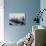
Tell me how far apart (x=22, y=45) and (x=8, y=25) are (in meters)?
1.51

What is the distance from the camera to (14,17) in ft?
16.4

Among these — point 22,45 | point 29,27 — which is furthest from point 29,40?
point 29,27

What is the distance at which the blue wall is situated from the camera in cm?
497

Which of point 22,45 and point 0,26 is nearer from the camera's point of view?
point 22,45

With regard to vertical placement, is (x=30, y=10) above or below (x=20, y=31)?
above

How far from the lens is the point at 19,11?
4992 mm

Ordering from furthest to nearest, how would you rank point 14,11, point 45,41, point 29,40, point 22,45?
point 14,11
point 22,45
point 29,40
point 45,41

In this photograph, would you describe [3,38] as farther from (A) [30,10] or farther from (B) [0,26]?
(A) [30,10]

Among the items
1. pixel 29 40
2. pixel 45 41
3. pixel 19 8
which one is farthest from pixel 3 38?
pixel 45 41

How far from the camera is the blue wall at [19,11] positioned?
4.97 meters

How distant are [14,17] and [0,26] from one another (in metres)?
0.63

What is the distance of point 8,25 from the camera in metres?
5.00

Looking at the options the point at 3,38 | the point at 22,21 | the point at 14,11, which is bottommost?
the point at 3,38

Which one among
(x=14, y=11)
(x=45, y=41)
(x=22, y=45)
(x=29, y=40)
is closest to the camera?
(x=45, y=41)
